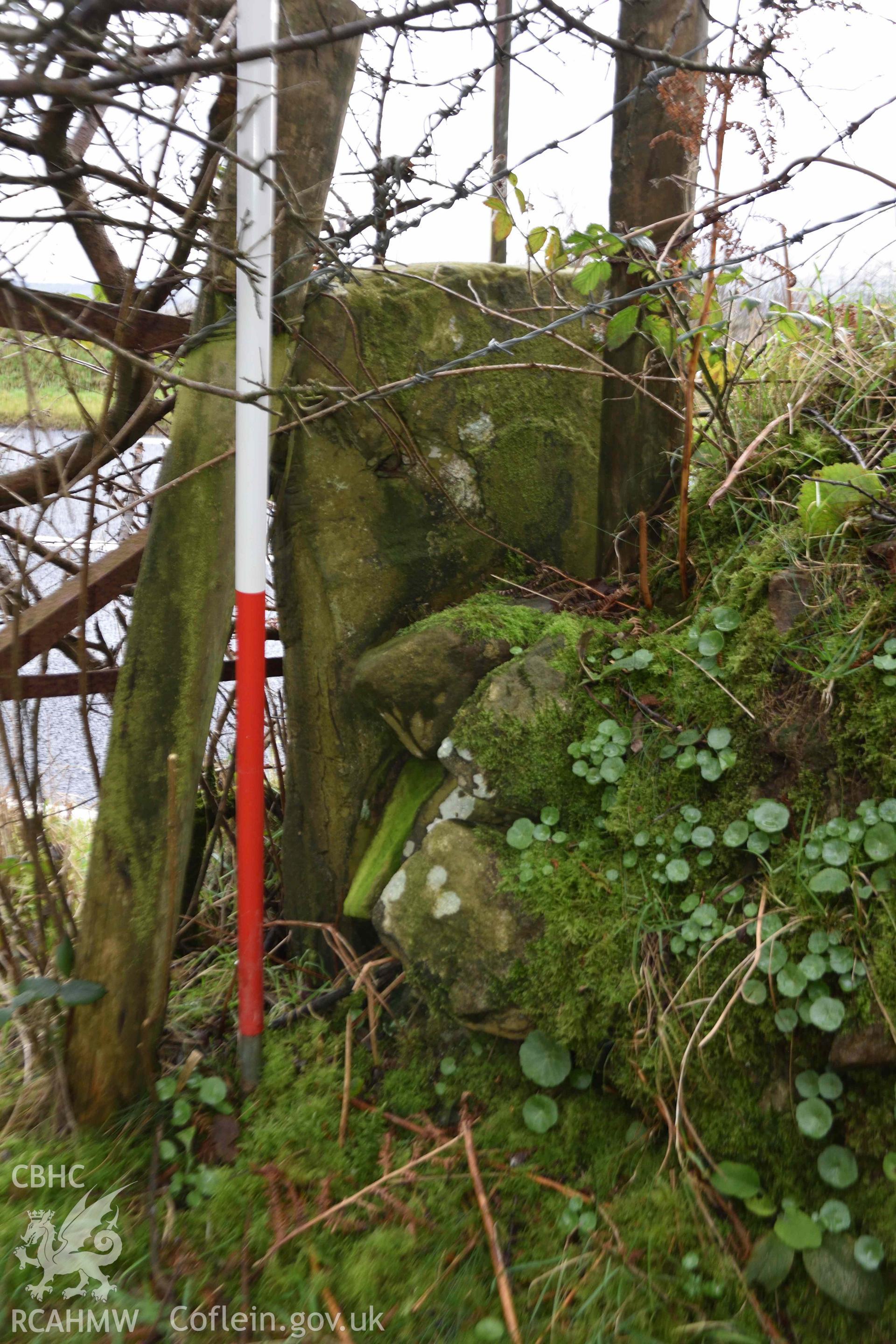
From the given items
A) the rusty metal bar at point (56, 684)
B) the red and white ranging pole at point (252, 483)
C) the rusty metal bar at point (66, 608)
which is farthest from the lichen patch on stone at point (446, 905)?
the rusty metal bar at point (66, 608)

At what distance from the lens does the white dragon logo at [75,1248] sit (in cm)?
150

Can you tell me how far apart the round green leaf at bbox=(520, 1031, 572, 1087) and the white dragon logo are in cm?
87

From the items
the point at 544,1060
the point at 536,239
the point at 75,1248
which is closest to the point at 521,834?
the point at 544,1060

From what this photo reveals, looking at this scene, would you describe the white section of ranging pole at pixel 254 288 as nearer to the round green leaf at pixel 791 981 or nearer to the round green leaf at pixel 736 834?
the round green leaf at pixel 736 834

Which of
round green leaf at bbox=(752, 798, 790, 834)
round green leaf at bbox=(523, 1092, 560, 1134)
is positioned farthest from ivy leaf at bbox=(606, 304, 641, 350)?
round green leaf at bbox=(523, 1092, 560, 1134)

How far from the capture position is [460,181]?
194 centimetres

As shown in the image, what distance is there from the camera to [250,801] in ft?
6.19

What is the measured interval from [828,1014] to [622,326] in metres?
1.55

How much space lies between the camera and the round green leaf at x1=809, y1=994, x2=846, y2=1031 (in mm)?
1420

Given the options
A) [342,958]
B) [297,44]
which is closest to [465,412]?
[297,44]

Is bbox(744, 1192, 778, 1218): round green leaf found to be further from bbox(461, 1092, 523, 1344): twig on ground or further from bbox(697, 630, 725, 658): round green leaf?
bbox(697, 630, 725, 658): round green leaf

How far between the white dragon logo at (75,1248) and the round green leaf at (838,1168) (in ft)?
4.27

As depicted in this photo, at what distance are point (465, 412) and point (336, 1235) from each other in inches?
79.9

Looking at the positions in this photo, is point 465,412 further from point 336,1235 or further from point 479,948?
point 336,1235
